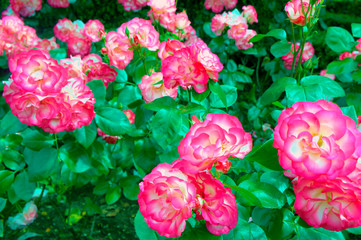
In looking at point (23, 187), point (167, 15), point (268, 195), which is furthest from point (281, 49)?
point (23, 187)

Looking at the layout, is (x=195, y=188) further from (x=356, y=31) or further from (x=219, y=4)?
(x=219, y=4)

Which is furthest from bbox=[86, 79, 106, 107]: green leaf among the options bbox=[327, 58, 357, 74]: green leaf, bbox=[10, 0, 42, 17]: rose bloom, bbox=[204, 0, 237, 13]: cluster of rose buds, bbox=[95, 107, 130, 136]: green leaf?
bbox=[10, 0, 42, 17]: rose bloom

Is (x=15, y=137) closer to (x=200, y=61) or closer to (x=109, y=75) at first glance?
(x=109, y=75)

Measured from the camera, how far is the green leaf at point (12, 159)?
3.70 feet

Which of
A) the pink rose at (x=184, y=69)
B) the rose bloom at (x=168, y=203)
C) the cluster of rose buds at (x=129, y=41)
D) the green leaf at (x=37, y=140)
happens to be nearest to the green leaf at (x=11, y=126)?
the green leaf at (x=37, y=140)

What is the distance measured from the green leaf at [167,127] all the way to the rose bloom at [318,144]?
32 cm

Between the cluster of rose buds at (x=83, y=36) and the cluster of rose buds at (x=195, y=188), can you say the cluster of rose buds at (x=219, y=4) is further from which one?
the cluster of rose buds at (x=195, y=188)

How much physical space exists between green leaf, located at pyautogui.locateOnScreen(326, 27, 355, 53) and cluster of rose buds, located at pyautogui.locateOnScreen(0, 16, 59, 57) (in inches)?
45.7

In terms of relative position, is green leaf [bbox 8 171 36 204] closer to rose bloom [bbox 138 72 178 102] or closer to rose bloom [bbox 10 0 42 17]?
rose bloom [bbox 138 72 178 102]

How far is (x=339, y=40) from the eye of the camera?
1.20m

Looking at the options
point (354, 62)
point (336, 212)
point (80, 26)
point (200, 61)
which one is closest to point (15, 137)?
point (80, 26)

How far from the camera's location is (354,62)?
3.83ft

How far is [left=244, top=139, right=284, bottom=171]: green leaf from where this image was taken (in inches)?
23.5

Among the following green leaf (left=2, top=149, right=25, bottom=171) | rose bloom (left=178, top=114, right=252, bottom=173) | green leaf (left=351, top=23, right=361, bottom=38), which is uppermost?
rose bloom (left=178, top=114, right=252, bottom=173)
